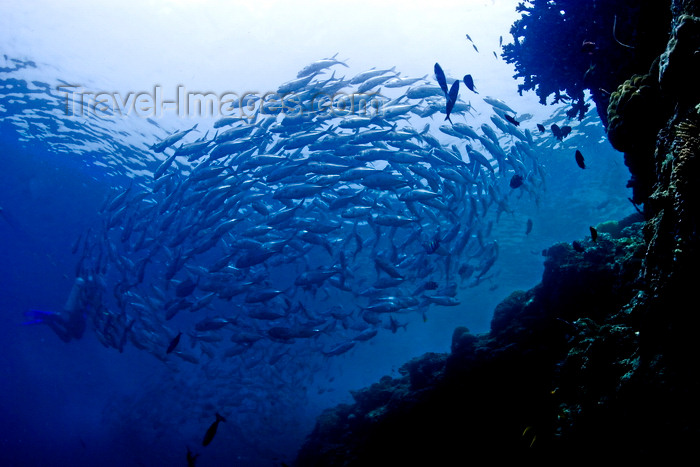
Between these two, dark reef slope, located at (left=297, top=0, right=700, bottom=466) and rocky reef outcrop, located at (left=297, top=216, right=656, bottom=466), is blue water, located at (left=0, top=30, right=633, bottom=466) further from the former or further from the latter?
dark reef slope, located at (left=297, top=0, right=700, bottom=466)

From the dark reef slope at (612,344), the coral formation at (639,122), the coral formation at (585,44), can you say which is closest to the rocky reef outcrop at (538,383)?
the dark reef slope at (612,344)

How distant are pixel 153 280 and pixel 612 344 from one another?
28597 millimetres

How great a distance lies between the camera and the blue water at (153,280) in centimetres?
1667

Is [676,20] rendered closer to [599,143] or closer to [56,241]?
[599,143]

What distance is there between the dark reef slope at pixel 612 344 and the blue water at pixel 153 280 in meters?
3.68

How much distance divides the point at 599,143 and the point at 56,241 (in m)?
40.4

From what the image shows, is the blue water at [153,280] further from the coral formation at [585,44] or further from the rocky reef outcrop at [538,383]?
the coral formation at [585,44]

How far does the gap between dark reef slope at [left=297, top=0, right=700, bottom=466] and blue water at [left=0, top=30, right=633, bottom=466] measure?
3.68 metres

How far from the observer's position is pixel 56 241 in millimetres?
27156

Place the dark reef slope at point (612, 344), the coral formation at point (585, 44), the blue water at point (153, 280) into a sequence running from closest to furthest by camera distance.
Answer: the dark reef slope at point (612, 344) → the coral formation at point (585, 44) → the blue water at point (153, 280)

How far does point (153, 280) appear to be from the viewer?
83.0ft

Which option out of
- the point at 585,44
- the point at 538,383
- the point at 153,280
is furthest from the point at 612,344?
the point at 153,280

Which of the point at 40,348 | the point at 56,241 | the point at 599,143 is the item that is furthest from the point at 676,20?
the point at 40,348

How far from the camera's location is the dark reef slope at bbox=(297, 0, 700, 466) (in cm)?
259
